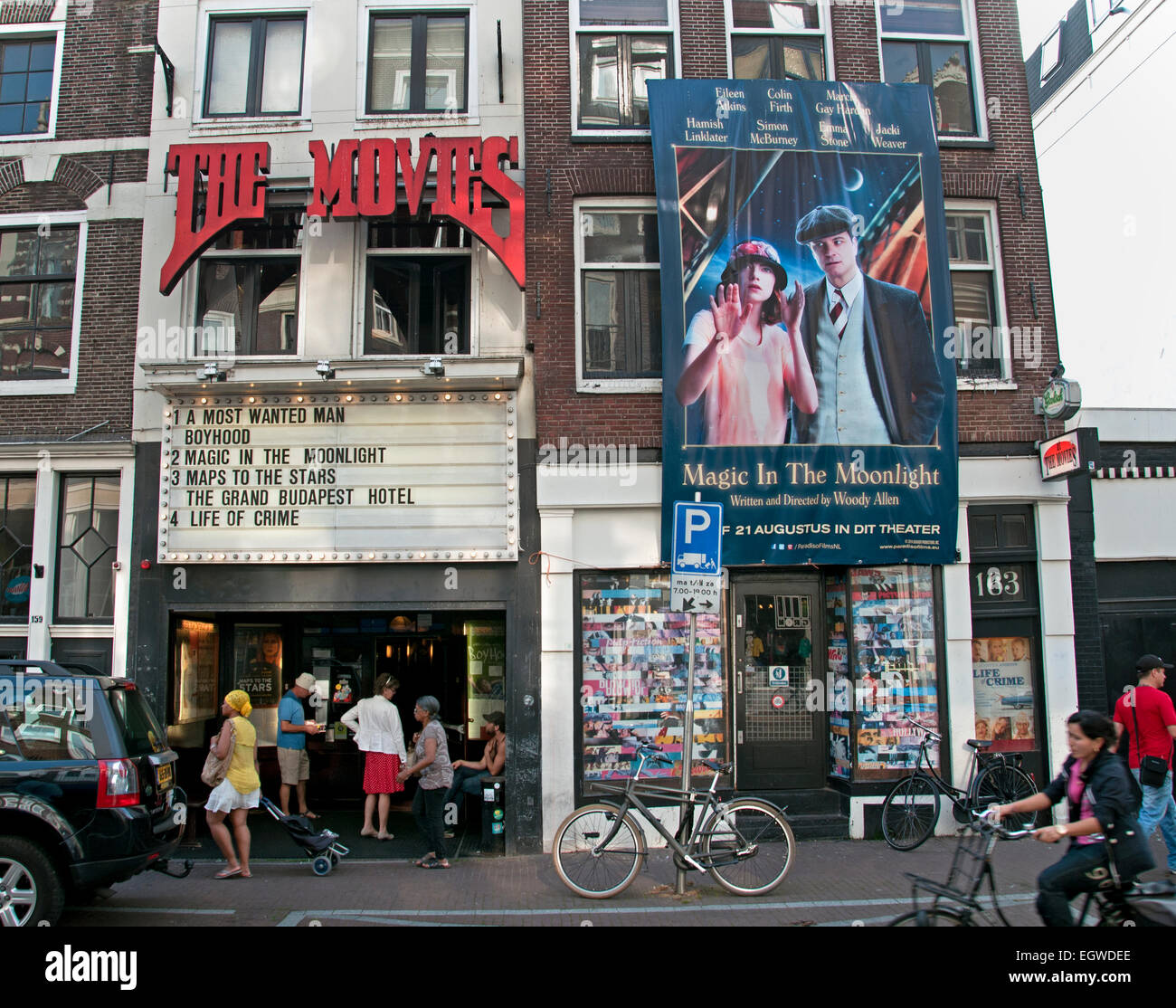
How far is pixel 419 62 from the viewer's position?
39.0ft

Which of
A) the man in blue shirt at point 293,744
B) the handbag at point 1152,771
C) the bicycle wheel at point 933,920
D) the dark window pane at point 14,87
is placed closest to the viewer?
the bicycle wheel at point 933,920

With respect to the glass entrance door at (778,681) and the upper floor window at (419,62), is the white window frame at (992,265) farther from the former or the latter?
the upper floor window at (419,62)

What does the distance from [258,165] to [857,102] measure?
7859 millimetres

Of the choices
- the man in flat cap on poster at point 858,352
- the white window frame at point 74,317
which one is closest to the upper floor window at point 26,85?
the white window frame at point 74,317

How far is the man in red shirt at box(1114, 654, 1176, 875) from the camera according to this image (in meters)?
8.43

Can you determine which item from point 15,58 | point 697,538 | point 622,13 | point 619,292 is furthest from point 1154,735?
point 15,58

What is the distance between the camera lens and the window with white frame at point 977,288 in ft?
37.6

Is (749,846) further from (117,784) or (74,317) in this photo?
(74,317)

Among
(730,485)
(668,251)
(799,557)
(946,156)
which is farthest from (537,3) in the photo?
(799,557)

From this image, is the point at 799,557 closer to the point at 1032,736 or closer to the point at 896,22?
the point at 1032,736

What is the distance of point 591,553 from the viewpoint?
10.7m

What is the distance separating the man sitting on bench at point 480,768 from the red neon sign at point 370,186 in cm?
568

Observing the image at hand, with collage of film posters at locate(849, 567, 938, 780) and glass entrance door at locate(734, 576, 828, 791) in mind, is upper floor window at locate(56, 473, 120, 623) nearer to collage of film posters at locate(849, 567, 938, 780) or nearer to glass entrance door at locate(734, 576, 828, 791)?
glass entrance door at locate(734, 576, 828, 791)

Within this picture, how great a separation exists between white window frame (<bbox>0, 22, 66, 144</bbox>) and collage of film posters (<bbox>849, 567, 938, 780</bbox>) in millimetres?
12611
